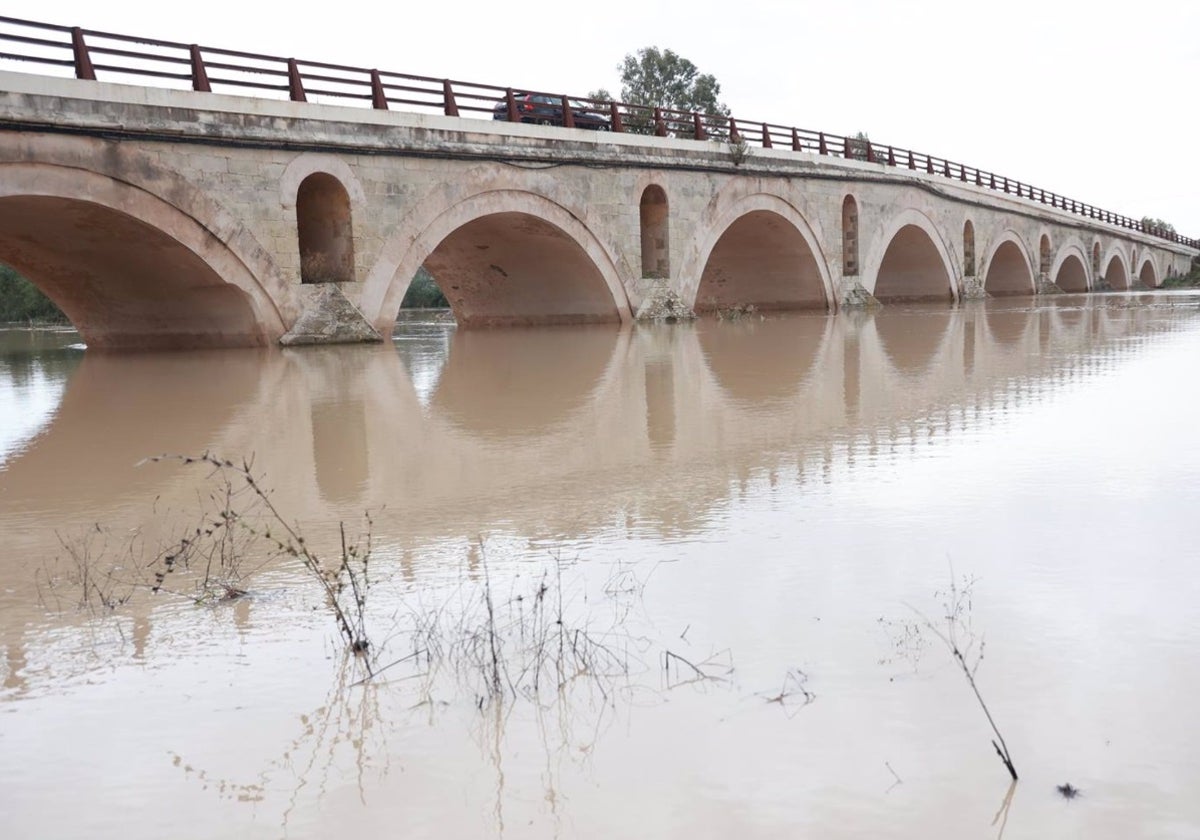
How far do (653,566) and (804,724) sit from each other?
4.94 ft

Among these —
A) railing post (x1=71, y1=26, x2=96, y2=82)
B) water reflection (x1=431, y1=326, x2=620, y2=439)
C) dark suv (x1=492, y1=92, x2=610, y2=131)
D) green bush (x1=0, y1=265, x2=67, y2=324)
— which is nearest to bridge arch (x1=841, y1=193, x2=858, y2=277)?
dark suv (x1=492, y1=92, x2=610, y2=131)

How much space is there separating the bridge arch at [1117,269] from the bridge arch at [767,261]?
3880 centimetres

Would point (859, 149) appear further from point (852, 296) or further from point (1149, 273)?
point (1149, 273)

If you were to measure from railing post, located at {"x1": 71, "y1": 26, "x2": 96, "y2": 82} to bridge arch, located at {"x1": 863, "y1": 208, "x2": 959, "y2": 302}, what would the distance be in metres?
24.9

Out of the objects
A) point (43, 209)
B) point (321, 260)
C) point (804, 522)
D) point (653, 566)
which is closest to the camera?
point (653, 566)

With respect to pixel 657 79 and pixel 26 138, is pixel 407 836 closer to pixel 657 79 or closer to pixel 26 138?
pixel 26 138

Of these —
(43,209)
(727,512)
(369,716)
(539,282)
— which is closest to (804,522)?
(727,512)

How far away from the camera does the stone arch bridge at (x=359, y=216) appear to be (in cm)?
1482

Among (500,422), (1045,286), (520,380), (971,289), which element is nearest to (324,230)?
(520,380)

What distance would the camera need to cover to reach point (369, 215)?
1822cm

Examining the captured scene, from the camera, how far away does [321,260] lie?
18156mm

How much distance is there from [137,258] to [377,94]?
4630 millimetres

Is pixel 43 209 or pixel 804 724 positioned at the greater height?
pixel 43 209

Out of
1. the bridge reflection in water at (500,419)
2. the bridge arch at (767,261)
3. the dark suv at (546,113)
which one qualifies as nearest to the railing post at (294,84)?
the bridge reflection in water at (500,419)
